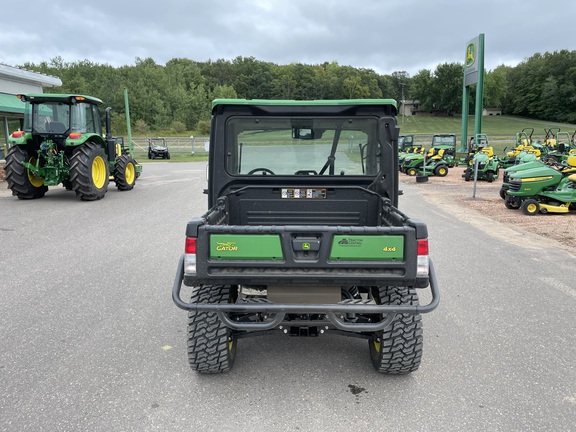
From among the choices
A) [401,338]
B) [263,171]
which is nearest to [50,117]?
[263,171]

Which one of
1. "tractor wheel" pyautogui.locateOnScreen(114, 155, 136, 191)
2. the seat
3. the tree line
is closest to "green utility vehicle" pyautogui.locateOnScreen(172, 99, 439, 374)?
the seat

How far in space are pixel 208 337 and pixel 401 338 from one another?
4.46 feet

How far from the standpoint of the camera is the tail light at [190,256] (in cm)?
300

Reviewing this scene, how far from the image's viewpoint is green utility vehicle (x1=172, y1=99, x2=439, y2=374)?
2979mm

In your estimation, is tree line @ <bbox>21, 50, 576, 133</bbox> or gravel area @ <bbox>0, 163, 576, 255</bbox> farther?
tree line @ <bbox>21, 50, 576, 133</bbox>

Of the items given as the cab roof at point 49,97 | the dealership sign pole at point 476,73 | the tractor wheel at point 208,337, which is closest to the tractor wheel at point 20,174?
the cab roof at point 49,97

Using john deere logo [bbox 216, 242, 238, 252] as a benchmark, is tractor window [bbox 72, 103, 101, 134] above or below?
above

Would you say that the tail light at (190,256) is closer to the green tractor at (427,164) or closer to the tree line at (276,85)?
the green tractor at (427,164)

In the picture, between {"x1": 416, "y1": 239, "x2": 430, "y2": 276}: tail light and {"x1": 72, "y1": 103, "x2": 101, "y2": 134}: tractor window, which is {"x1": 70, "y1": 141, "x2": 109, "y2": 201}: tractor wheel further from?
{"x1": 416, "y1": 239, "x2": 430, "y2": 276}: tail light

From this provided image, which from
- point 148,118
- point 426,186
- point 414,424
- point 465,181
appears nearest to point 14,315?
point 414,424

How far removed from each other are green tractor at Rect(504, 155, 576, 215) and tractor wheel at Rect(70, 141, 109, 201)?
10348 mm

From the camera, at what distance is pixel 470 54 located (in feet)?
114

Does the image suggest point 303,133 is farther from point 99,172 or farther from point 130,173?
point 130,173

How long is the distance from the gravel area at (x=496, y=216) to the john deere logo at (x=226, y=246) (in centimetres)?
644
